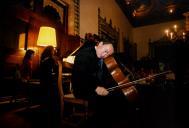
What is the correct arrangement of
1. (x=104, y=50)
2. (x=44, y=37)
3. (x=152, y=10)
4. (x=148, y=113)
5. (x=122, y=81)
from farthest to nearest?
(x=152, y=10), (x=148, y=113), (x=44, y=37), (x=122, y=81), (x=104, y=50)

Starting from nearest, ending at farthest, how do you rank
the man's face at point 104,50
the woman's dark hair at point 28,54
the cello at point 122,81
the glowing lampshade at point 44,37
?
the man's face at point 104,50, the cello at point 122,81, the woman's dark hair at point 28,54, the glowing lampshade at point 44,37

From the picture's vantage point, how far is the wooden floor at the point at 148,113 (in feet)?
6.84

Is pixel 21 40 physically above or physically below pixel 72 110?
above

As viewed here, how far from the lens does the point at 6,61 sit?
2207 mm

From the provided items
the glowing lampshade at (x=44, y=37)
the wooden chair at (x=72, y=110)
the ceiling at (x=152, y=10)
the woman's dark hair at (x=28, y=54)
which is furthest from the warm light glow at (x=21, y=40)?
the ceiling at (x=152, y=10)

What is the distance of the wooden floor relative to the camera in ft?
6.84

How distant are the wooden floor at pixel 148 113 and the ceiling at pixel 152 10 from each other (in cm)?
462

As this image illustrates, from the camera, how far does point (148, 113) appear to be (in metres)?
3.62

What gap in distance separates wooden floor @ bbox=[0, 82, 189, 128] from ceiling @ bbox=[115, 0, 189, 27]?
462 cm

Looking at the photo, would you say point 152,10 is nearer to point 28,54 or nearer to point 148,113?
point 148,113

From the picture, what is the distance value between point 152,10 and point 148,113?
666 centimetres

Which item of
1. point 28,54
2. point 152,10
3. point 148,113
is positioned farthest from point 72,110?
point 152,10

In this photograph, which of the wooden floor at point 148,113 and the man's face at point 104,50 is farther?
the man's face at point 104,50

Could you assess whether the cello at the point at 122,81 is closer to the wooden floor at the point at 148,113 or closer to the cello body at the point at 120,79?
the cello body at the point at 120,79
